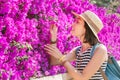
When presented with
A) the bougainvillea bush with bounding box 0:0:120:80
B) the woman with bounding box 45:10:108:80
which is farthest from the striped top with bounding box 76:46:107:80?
the bougainvillea bush with bounding box 0:0:120:80

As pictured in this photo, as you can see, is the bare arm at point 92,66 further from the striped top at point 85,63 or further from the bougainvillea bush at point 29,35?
the bougainvillea bush at point 29,35

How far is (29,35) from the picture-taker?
5902mm

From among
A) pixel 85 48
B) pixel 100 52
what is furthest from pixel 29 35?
pixel 100 52

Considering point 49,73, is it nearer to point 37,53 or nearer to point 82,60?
point 37,53

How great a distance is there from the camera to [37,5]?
20.7 feet

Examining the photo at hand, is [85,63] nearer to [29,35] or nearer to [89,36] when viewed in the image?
[89,36]

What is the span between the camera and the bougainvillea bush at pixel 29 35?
539 centimetres

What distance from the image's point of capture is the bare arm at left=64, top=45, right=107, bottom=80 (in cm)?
338

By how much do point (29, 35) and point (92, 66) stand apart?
262 cm

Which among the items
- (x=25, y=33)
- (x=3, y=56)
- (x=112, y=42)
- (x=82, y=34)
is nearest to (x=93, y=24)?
(x=82, y=34)

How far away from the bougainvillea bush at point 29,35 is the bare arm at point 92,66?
195cm

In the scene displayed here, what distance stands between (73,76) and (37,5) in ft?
9.93

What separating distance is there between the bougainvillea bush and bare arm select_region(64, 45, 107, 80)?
1949mm

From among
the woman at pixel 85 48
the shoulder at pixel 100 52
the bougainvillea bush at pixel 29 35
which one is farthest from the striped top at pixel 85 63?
the bougainvillea bush at pixel 29 35
